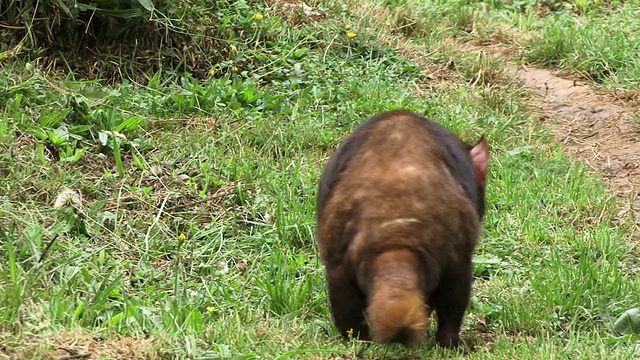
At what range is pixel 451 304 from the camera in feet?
15.3

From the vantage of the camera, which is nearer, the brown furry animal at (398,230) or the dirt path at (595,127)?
the brown furry animal at (398,230)

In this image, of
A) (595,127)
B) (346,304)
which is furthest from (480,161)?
(595,127)

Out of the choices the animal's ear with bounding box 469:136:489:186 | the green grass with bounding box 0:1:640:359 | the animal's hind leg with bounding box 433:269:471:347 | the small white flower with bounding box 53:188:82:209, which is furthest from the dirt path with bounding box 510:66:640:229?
the small white flower with bounding box 53:188:82:209

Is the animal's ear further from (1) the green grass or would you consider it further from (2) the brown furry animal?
(1) the green grass

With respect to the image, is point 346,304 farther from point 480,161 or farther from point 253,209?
point 253,209

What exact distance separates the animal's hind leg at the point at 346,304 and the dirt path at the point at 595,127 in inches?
135

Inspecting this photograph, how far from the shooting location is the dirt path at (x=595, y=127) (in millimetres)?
8266

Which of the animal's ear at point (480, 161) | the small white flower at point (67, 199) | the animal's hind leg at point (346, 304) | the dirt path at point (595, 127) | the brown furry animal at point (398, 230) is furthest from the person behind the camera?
the dirt path at point (595, 127)

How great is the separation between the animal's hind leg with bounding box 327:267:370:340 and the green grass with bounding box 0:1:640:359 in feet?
0.30

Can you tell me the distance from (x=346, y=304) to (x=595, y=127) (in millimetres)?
5219

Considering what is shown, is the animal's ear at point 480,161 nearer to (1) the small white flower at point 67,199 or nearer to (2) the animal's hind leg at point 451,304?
(2) the animal's hind leg at point 451,304

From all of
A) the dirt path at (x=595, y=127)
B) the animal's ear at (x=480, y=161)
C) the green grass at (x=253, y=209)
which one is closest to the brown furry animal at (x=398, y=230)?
the animal's ear at (x=480, y=161)

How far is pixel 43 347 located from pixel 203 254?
2398mm

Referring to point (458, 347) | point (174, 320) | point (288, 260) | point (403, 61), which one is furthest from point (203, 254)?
point (403, 61)
